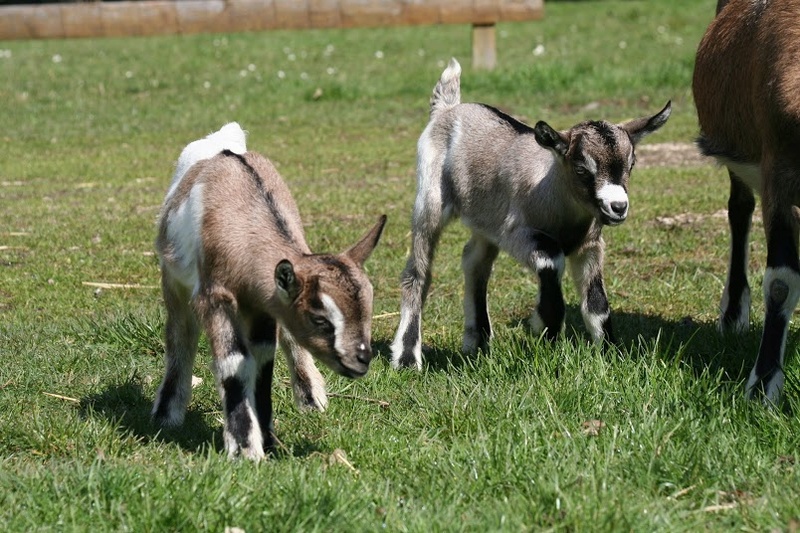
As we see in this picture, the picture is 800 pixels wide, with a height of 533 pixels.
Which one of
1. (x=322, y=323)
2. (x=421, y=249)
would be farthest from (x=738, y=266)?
(x=322, y=323)

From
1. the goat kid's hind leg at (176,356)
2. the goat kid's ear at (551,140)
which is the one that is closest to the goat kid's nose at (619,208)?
the goat kid's ear at (551,140)

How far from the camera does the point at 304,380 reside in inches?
227

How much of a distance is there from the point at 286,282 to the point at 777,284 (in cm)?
234

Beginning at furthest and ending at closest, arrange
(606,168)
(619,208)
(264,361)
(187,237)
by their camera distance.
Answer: (606,168) → (619,208) → (187,237) → (264,361)

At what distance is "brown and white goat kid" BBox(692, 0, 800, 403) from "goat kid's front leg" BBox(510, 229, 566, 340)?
1.05 meters

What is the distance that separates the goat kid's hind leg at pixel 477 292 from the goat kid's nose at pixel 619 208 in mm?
1350

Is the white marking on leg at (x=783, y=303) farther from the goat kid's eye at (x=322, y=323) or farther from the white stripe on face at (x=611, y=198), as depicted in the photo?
the goat kid's eye at (x=322, y=323)

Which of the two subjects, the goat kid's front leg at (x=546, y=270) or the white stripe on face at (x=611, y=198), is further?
the goat kid's front leg at (x=546, y=270)

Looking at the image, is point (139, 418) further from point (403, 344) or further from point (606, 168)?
point (606, 168)

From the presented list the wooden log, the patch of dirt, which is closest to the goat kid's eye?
the patch of dirt

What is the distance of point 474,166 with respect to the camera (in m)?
6.89

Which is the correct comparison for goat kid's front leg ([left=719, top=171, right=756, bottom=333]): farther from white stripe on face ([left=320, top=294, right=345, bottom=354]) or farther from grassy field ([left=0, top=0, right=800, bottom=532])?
white stripe on face ([left=320, top=294, right=345, bottom=354])

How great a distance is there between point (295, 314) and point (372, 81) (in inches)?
482

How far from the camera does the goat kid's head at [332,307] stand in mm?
4801
